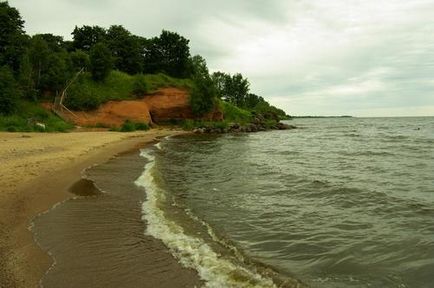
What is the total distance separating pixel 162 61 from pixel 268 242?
202 feet

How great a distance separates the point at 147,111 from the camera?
178 feet

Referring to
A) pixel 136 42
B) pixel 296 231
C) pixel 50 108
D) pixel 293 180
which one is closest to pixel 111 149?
pixel 293 180

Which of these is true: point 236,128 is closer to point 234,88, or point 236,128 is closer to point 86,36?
point 86,36

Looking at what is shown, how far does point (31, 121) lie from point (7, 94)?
3851 mm

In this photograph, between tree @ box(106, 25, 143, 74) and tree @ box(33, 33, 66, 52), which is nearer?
tree @ box(33, 33, 66, 52)

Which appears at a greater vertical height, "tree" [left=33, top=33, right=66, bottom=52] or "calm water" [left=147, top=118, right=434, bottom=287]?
"tree" [left=33, top=33, right=66, bottom=52]

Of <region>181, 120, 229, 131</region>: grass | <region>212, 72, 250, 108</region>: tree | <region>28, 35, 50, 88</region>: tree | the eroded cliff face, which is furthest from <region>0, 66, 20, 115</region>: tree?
<region>212, 72, 250, 108</region>: tree

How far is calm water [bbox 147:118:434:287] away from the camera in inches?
250

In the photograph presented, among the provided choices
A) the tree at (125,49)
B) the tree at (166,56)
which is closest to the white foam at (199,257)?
the tree at (125,49)

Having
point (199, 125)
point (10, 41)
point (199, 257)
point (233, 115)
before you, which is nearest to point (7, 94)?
point (10, 41)

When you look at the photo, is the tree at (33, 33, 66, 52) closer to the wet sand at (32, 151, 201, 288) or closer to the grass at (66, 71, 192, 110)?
the grass at (66, 71, 192, 110)

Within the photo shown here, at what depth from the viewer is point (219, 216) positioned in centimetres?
998

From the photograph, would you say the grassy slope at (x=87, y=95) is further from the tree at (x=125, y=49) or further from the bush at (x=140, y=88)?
the tree at (x=125, y=49)

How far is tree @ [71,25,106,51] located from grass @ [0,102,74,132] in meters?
23.5
